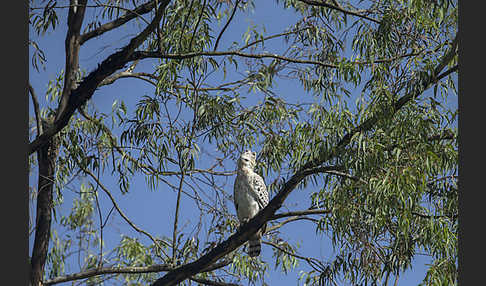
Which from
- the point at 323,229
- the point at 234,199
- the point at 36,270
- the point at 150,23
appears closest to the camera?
the point at 323,229

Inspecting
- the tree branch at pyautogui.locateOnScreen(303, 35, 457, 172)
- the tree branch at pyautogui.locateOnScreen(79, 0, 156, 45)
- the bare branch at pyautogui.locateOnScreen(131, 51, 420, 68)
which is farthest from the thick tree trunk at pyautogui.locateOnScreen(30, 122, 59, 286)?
the tree branch at pyautogui.locateOnScreen(303, 35, 457, 172)

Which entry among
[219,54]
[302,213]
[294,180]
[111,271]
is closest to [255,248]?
[302,213]

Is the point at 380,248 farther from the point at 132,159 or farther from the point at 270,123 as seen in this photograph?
the point at 132,159

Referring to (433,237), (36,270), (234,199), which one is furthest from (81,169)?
(433,237)

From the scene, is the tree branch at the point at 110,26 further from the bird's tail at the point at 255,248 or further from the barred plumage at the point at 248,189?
the bird's tail at the point at 255,248

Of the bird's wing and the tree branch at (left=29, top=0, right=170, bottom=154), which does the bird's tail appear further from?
the tree branch at (left=29, top=0, right=170, bottom=154)

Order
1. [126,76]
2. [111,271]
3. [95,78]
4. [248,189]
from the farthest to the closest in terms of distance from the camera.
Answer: [126,76] → [248,189] → [111,271] → [95,78]

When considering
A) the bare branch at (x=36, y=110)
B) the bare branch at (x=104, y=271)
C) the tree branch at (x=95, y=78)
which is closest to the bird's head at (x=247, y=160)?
the bare branch at (x=104, y=271)

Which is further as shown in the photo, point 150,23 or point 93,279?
point 93,279

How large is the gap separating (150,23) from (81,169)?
161cm

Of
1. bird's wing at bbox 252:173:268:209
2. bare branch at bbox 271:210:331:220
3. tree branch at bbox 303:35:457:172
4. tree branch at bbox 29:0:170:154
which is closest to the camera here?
tree branch at bbox 303:35:457:172

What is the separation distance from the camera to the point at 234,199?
685 centimetres

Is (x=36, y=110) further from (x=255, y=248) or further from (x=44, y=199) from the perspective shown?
(x=255, y=248)
